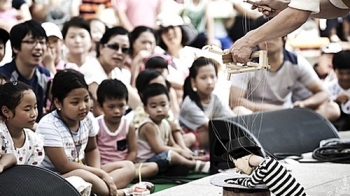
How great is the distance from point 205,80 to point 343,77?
1.67 meters

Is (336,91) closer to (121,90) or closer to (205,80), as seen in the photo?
(205,80)

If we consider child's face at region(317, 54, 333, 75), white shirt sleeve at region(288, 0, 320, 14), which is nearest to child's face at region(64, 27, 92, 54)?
Answer: white shirt sleeve at region(288, 0, 320, 14)

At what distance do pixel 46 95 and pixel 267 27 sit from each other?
7.22 feet

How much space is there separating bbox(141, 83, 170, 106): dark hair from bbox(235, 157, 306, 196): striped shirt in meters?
2.17

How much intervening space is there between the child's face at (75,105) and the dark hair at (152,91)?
109cm

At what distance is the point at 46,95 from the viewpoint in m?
5.71

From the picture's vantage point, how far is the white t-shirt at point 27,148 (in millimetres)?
4473

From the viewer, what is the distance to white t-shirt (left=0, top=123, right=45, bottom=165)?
447 centimetres

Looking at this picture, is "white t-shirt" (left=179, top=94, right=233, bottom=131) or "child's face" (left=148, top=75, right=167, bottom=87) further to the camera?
"white t-shirt" (left=179, top=94, right=233, bottom=131)

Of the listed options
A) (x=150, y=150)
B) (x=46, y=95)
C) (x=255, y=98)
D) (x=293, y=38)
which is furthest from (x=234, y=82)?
(x=293, y=38)

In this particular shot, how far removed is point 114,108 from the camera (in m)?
5.62

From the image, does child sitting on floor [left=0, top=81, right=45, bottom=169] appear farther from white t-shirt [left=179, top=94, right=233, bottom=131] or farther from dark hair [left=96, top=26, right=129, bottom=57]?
white t-shirt [left=179, top=94, right=233, bottom=131]

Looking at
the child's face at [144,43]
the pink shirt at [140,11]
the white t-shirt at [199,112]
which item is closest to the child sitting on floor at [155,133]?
the white t-shirt at [199,112]

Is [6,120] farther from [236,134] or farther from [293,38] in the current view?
[293,38]
